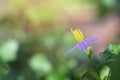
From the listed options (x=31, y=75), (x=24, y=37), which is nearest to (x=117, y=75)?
(x=31, y=75)

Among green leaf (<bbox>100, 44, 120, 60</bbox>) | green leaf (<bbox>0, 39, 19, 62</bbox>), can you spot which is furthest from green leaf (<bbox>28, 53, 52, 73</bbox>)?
green leaf (<bbox>100, 44, 120, 60</bbox>)

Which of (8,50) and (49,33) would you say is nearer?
(8,50)

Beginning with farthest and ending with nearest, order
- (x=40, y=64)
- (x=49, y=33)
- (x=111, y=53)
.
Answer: (x=49, y=33) < (x=40, y=64) < (x=111, y=53)

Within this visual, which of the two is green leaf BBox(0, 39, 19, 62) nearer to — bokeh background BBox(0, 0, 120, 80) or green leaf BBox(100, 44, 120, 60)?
bokeh background BBox(0, 0, 120, 80)

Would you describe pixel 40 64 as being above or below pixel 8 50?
below

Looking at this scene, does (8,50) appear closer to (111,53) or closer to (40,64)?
(40,64)

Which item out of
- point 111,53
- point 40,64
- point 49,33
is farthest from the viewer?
point 49,33

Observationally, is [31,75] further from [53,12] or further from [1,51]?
[53,12]

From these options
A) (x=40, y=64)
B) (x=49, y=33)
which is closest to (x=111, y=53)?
(x=40, y=64)
